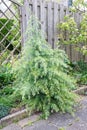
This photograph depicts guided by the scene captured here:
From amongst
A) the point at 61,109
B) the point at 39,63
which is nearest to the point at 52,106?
the point at 61,109

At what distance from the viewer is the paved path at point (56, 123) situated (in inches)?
115

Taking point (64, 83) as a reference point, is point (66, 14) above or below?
Result: above

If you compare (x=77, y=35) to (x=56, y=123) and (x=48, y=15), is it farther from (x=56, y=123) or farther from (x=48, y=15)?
(x=56, y=123)

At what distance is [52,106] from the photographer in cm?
316

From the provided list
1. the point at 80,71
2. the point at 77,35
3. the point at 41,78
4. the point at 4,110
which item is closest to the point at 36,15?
the point at 77,35

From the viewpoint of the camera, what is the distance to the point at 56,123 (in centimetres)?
302

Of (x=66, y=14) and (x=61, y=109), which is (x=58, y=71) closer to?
(x=61, y=109)

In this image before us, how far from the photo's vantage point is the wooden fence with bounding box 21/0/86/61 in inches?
173

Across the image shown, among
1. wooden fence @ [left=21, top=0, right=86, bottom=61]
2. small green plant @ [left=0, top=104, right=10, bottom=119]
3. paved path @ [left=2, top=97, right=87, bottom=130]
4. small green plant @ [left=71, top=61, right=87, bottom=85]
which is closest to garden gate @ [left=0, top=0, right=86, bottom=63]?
wooden fence @ [left=21, top=0, right=86, bottom=61]

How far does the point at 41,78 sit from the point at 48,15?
1990 millimetres

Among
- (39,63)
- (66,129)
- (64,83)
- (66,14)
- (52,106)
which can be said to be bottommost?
(66,129)

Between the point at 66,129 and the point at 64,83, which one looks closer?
the point at 66,129

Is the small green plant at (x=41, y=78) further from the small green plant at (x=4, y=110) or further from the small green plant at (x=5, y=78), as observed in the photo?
the small green plant at (x=5, y=78)

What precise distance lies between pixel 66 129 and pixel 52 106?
421mm
